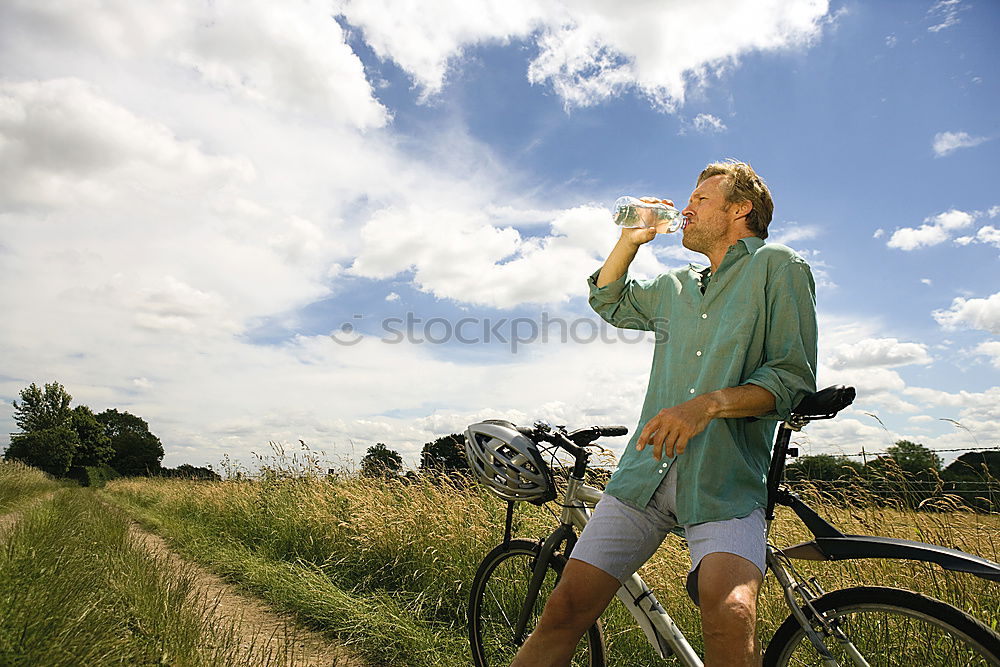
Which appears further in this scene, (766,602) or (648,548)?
(766,602)

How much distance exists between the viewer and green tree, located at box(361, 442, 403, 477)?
843 centimetres

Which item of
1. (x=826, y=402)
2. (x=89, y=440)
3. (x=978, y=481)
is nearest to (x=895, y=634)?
(x=826, y=402)

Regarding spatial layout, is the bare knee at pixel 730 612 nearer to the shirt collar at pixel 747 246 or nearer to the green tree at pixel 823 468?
the shirt collar at pixel 747 246

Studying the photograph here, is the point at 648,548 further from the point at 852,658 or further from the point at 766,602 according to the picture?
the point at 766,602

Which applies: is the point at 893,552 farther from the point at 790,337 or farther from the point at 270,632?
the point at 270,632

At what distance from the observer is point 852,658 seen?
6.38 ft

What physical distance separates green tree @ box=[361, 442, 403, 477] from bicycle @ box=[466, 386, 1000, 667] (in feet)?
16.1

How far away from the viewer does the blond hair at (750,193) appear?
7.34 feet

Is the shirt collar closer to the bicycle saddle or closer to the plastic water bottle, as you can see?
the plastic water bottle

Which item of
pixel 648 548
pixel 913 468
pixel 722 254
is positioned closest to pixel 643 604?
pixel 648 548

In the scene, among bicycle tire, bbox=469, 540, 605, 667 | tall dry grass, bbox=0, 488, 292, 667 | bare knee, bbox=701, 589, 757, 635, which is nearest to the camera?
bare knee, bbox=701, 589, 757, 635

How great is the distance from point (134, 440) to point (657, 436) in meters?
67.9

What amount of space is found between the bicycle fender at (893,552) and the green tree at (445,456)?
5.49 meters

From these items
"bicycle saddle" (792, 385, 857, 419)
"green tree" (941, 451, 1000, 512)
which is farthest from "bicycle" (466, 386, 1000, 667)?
"green tree" (941, 451, 1000, 512)
